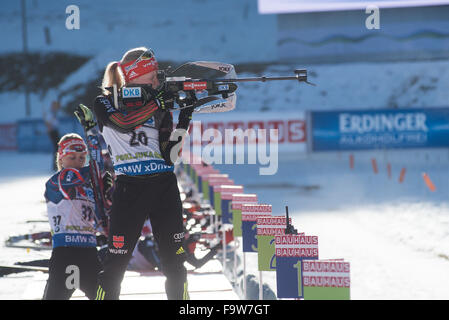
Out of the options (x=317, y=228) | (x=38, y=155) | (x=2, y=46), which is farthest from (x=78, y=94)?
(x=317, y=228)

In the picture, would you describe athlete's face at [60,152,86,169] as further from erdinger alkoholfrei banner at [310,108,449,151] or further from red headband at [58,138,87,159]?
erdinger alkoholfrei banner at [310,108,449,151]

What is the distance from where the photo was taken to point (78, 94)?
42344mm

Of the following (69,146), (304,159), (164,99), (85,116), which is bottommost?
(304,159)

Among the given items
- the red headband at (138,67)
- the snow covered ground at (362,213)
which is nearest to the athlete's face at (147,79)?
the red headband at (138,67)

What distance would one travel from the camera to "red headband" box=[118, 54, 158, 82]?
13.1 feet

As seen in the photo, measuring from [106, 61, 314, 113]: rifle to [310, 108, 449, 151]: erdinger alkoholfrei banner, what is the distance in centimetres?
1657

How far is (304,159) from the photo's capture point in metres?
21.0

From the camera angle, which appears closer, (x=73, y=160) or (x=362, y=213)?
(x=73, y=160)

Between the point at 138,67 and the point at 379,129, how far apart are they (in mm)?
17541

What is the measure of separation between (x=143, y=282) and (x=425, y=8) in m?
38.0

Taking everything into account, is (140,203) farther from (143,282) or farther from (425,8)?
(425,8)

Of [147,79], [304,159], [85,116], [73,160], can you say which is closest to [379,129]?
[304,159]

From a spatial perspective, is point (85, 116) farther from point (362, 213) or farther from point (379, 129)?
point (379, 129)
